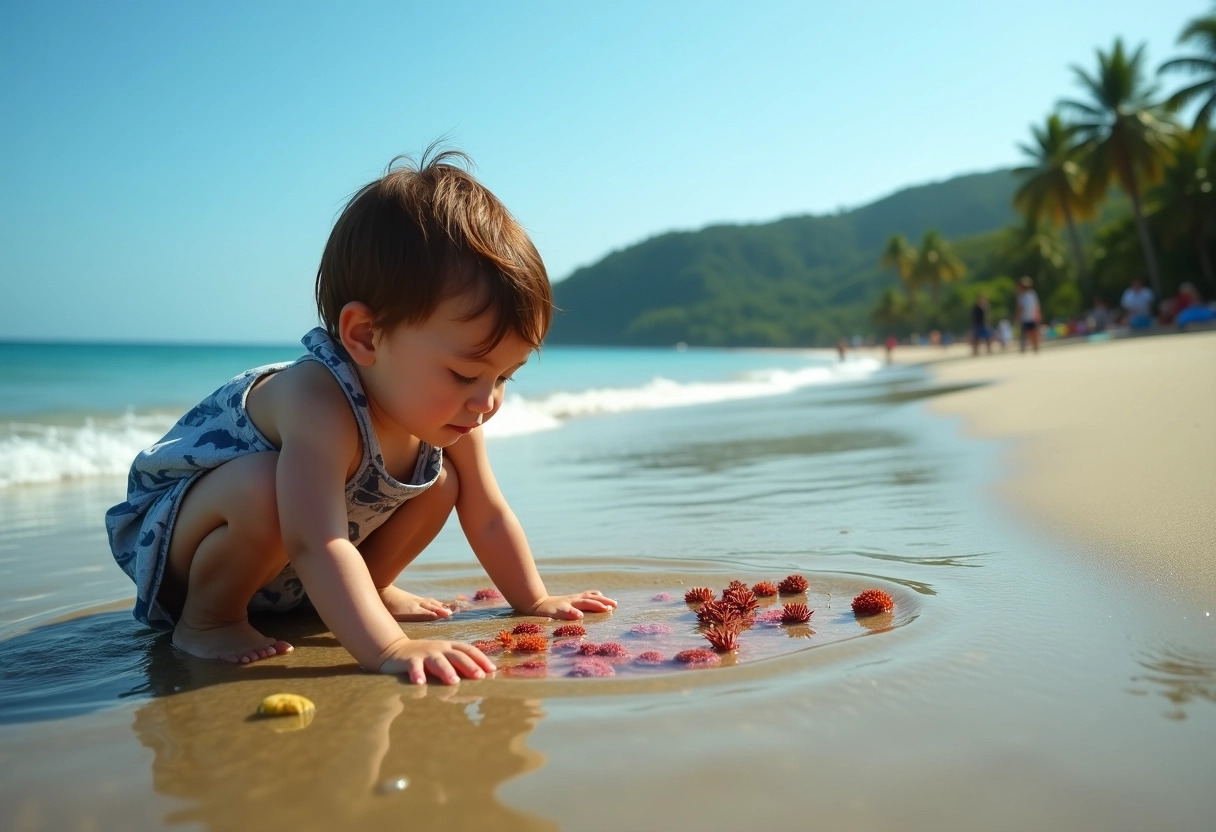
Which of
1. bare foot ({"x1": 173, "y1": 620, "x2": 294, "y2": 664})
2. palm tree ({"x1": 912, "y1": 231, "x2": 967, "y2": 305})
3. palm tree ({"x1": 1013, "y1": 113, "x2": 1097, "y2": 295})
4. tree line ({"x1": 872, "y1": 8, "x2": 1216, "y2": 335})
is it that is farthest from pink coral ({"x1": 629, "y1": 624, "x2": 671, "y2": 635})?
palm tree ({"x1": 912, "y1": 231, "x2": 967, "y2": 305})

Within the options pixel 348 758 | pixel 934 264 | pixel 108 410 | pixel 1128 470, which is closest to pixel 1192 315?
pixel 1128 470

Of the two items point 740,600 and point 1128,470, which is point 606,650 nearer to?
point 740,600

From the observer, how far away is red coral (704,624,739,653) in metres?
2.34

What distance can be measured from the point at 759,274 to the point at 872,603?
176 metres

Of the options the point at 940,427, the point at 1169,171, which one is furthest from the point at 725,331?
the point at 940,427

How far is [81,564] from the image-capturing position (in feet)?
13.8

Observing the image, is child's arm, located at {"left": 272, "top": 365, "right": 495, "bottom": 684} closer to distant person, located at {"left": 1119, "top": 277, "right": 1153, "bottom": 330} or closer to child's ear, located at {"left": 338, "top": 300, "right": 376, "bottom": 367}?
child's ear, located at {"left": 338, "top": 300, "right": 376, "bottom": 367}

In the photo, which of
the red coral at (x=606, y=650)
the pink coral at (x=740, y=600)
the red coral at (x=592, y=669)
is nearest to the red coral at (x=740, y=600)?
the pink coral at (x=740, y=600)

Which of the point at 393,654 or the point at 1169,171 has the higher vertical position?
the point at 1169,171

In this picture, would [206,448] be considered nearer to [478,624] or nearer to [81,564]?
[478,624]

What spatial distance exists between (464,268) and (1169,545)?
7.25 ft

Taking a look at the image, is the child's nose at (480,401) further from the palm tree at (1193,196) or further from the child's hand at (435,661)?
the palm tree at (1193,196)

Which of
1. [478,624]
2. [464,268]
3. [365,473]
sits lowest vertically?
[478,624]

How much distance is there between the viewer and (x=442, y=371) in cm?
250
